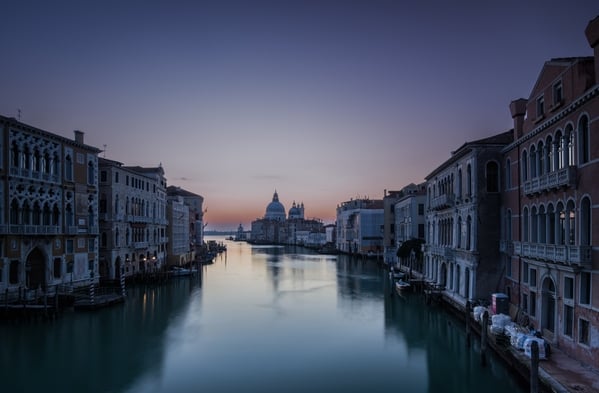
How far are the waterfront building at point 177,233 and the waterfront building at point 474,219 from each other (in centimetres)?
2604

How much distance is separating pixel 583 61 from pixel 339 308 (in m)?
16.5

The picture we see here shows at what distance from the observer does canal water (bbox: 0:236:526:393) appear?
12.3m

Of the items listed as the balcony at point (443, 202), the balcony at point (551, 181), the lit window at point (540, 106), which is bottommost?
the balcony at point (443, 202)

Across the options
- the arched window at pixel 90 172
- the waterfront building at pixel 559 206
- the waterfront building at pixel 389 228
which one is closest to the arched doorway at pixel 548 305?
the waterfront building at pixel 559 206

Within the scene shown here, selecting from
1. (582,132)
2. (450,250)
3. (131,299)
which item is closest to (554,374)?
(582,132)

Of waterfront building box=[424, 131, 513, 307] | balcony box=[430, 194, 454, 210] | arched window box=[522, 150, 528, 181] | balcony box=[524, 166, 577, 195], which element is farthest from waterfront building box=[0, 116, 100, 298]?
arched window box=[522, 150, 528, 181]

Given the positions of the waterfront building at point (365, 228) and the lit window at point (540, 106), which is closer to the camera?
the lit window at point (540, 106)

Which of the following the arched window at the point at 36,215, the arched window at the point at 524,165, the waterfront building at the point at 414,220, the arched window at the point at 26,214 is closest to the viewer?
the arched window at the point at 524,165

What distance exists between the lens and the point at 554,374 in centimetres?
1038

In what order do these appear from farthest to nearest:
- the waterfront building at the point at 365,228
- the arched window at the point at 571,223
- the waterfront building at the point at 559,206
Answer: the waterfront building at the point at 365,228, the arched window at the point at 571,223, the waterfront building at the point at 559,206

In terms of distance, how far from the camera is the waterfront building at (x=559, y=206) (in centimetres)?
1096

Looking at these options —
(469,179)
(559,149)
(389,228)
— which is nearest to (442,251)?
(469,179)

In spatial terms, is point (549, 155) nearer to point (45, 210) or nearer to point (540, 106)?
point (540, 106)

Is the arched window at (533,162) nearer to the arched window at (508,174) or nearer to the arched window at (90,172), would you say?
the arched window at (508,174)
